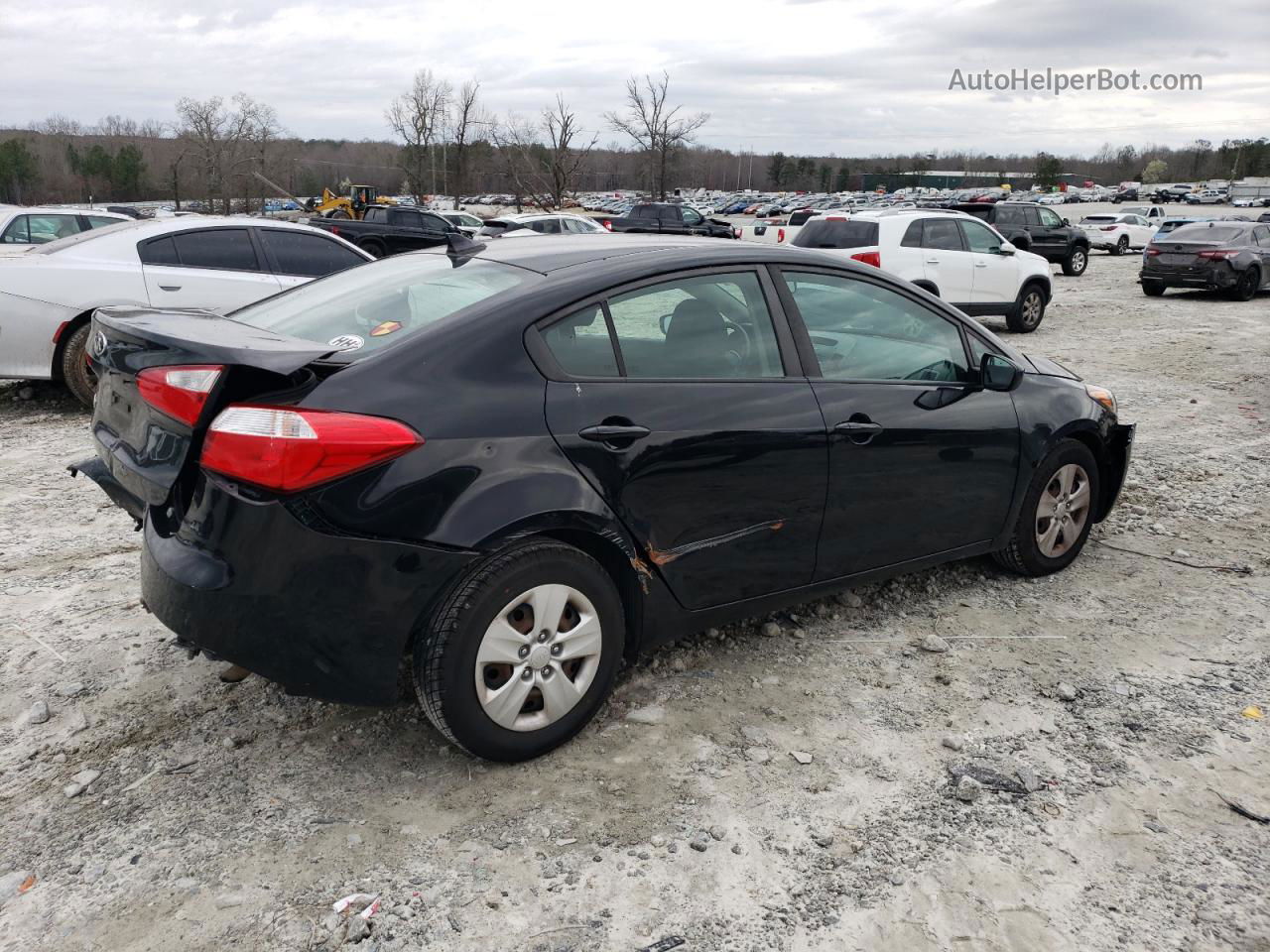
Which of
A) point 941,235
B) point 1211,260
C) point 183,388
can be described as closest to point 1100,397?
point 183,388

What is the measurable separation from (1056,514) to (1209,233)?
57.6 feet

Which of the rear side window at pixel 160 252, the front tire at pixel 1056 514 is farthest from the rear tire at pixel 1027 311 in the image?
the rear side window at pixel 160 252

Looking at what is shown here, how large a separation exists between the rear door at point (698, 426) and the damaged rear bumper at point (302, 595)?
64 centimetres

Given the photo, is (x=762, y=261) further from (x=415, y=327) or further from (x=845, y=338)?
(x=415, y=327)

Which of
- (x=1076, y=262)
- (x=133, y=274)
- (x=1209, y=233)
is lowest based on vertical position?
(x=1076, y=262)

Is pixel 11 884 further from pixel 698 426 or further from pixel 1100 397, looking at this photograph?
pixel 1100 397

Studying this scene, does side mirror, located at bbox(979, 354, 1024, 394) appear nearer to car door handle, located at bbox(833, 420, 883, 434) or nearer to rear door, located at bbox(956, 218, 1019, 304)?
car door handle, located at bbox(833, 420, 883, 434)

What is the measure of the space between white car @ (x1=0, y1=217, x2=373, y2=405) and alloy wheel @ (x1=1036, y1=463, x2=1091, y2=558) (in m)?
5.87

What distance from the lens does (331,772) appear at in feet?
10.2

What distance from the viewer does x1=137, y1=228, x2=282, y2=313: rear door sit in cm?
790

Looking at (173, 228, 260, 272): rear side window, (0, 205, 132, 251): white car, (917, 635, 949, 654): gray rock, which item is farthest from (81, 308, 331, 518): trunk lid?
(0, 205, 132, 251): white car

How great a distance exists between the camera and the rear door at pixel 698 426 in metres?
3.12

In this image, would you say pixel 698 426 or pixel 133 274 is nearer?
pixel 698 426

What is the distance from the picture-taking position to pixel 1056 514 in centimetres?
472
